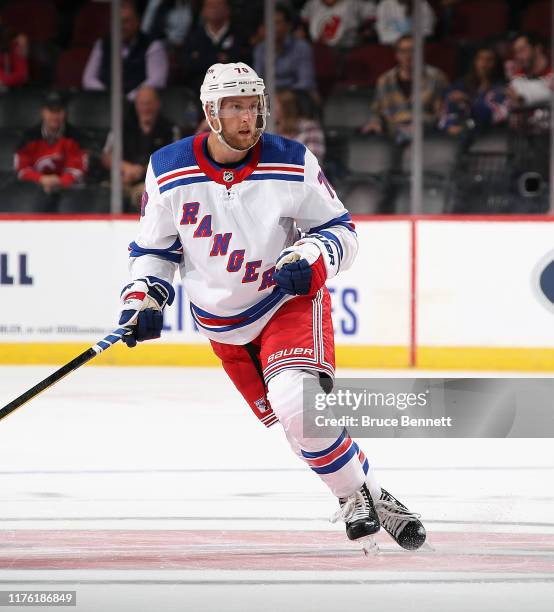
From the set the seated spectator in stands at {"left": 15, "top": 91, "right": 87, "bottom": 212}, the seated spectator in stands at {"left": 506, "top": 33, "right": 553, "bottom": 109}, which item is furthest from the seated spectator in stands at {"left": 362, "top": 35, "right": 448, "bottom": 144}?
the seated spectator in stands at {"left": 15, "top": 91, "right": 87, "bottom": 212}

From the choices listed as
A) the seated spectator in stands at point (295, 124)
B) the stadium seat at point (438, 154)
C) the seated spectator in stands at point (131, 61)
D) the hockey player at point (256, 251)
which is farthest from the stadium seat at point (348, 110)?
the hockey player at point (256, 251)

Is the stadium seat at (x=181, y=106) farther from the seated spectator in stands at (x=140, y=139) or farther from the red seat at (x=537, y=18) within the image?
the red seat at (x=537, y=18)

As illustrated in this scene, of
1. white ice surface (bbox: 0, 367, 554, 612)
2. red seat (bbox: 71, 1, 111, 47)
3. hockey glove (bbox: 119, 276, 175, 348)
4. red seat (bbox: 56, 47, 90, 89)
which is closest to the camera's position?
white ice surface (bbox: 0, 367, 554, 612)

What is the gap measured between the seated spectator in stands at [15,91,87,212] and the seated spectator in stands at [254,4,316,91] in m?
1.13

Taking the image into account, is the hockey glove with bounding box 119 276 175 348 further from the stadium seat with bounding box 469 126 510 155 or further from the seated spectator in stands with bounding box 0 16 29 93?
the seated spectator in stands with bounding box 0 16 29 93

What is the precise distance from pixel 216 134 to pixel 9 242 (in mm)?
4214

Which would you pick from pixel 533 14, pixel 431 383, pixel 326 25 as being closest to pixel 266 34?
pixel 326 25

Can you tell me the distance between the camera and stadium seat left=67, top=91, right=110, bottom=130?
316 inches

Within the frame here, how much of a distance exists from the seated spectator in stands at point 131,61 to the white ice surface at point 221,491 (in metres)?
1.99

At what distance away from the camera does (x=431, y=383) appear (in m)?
3.91

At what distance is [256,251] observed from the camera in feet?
11.6

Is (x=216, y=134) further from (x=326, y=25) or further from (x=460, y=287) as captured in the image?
(x=326, y=25)

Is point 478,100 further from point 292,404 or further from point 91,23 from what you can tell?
point 292,404

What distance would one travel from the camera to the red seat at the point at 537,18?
815 centimetres
